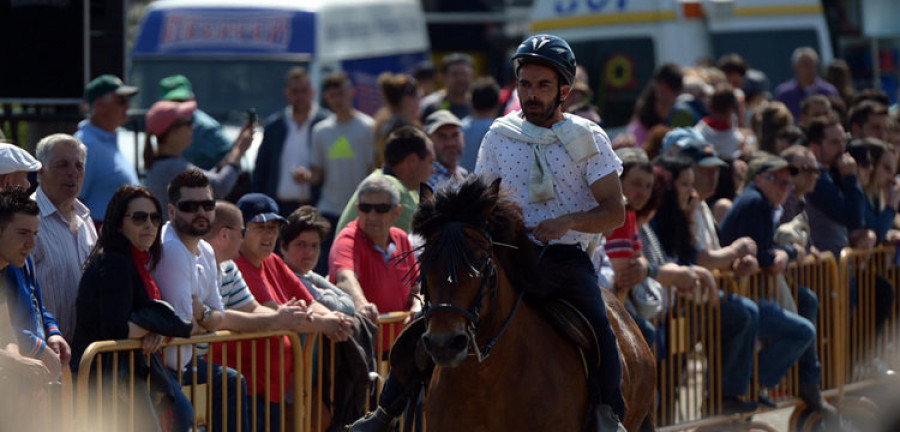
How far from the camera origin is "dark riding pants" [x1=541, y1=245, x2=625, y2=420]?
648cm

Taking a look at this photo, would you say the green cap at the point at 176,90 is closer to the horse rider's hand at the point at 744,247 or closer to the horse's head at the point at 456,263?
the horse rider's hand at the point at 744,247

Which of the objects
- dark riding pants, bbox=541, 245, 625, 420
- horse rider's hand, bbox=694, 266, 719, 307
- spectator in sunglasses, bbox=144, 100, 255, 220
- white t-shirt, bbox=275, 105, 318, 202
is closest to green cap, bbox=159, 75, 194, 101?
spectator in sunglasses, bbox=144, 100, 255, 220

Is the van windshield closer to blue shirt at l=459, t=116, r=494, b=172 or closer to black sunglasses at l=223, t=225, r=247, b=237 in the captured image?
blue shirt at l=459, t=116, r=494, b=172

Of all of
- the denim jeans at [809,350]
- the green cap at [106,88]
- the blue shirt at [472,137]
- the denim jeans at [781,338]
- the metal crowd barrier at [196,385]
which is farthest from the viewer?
the blue shirt at [472,137]

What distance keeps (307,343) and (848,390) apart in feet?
17.7

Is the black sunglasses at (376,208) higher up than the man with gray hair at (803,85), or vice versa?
the man with gray hair at (803,85)

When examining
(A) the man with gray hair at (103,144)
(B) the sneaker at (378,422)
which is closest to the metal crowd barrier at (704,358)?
(B) the sneaker at (378,422)

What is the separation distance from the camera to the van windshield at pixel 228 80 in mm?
15492

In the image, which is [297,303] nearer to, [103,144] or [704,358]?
[103,144]

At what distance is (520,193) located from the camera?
6648mm

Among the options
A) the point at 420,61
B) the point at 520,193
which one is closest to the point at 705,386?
the point at 520,193

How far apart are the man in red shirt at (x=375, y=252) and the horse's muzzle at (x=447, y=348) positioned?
300cm

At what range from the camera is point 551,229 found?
6.24 meters

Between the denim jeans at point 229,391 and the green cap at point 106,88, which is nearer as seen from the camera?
the denim jeans at point 229,391
